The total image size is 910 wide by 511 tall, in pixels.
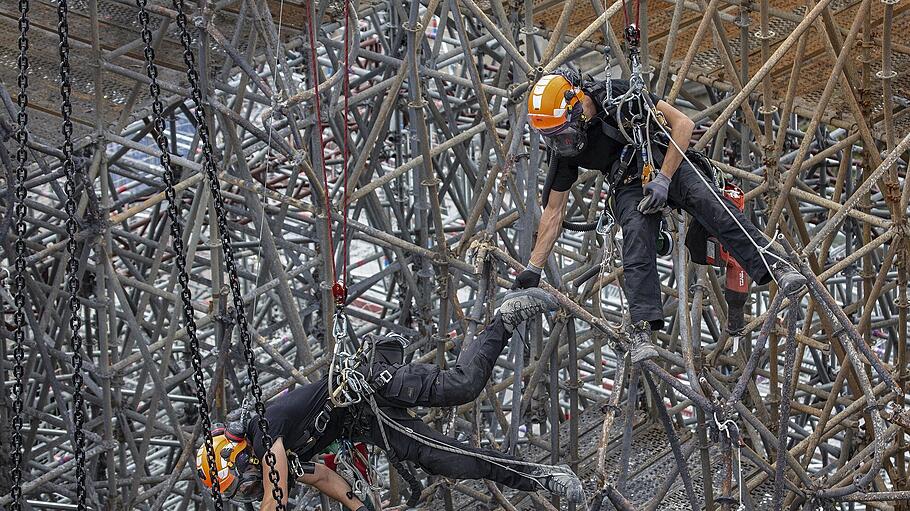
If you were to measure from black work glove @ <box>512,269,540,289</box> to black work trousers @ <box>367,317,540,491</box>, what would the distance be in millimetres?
402

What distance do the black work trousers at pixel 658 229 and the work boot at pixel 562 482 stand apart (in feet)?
4.46

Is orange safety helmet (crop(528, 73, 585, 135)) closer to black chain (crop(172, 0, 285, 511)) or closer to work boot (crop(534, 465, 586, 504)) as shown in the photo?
black chain (crop(172, 0, 285, 511))

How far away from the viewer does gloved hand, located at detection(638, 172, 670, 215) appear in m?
11.6

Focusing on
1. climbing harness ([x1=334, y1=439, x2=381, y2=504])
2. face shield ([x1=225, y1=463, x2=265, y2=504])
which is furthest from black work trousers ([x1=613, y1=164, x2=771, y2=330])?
face shield ([x1=225, y1=463, x2=265, y2=504])

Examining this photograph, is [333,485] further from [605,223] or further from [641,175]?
[641,175]

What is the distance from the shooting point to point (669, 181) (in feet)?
38.6

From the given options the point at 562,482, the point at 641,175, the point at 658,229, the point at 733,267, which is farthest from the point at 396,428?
the point at 733,267

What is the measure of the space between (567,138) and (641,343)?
1651mm

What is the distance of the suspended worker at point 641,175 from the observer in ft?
38.2

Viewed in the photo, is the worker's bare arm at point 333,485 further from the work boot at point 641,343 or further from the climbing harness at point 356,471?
the work boot at point 641,343

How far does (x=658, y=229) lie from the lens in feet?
39.5

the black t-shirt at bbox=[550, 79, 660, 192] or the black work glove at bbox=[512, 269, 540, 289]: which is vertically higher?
the black t-shirt at bbox=[550, 79, 660, 192]

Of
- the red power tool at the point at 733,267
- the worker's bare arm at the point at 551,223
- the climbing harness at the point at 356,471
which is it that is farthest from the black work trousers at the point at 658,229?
the climbing harness at the point at 356,471

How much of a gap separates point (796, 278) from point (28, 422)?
11.8 metres
